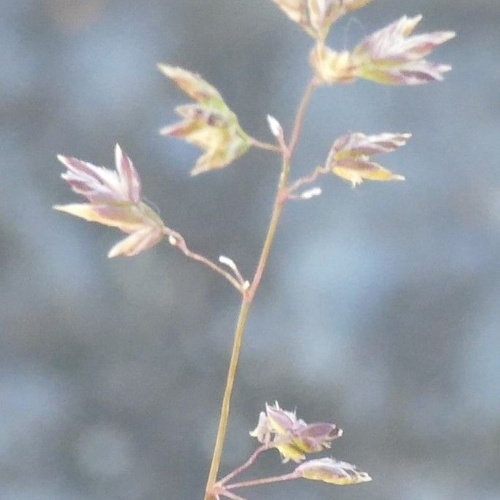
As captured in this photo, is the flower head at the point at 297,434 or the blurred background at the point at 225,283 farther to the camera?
the blurred background at the point at 225,283

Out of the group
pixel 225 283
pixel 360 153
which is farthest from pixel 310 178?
pixel 225 283

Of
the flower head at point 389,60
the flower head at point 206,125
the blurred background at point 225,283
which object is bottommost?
the flower head at point 206,125

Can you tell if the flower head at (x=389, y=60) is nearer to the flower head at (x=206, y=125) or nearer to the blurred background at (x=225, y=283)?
the flower head at (x=206, y=125)

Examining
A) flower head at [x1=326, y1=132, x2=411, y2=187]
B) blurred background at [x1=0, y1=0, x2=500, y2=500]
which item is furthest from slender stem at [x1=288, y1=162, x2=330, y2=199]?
blurred background at [x1=0, y1=0, x2=500, y2=500]

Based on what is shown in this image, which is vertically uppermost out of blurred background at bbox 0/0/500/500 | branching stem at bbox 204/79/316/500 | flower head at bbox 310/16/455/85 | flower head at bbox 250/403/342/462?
blurred background at bbox 0/0/500/500

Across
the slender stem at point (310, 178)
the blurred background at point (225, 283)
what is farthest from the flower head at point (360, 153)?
the blurred background at point (225, 283)

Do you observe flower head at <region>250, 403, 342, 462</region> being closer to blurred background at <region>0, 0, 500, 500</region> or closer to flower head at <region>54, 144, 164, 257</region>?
flower head at <region>54, 144, 164, 257</region>

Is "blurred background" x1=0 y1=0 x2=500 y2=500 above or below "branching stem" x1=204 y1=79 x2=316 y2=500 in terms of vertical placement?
above
